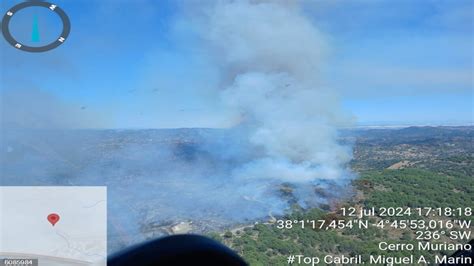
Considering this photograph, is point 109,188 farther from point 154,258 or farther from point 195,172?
point 154,258

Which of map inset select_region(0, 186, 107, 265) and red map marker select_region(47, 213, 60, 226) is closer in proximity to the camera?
map inset select_region(0, 186, 107, 265)

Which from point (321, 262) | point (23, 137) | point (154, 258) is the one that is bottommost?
point (321, 262)

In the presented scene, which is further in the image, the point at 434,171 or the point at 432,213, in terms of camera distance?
the point at 434,171

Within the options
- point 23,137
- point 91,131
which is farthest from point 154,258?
point 91,131

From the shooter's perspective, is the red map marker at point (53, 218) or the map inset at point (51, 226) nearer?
the map inset at point (51, 226)
